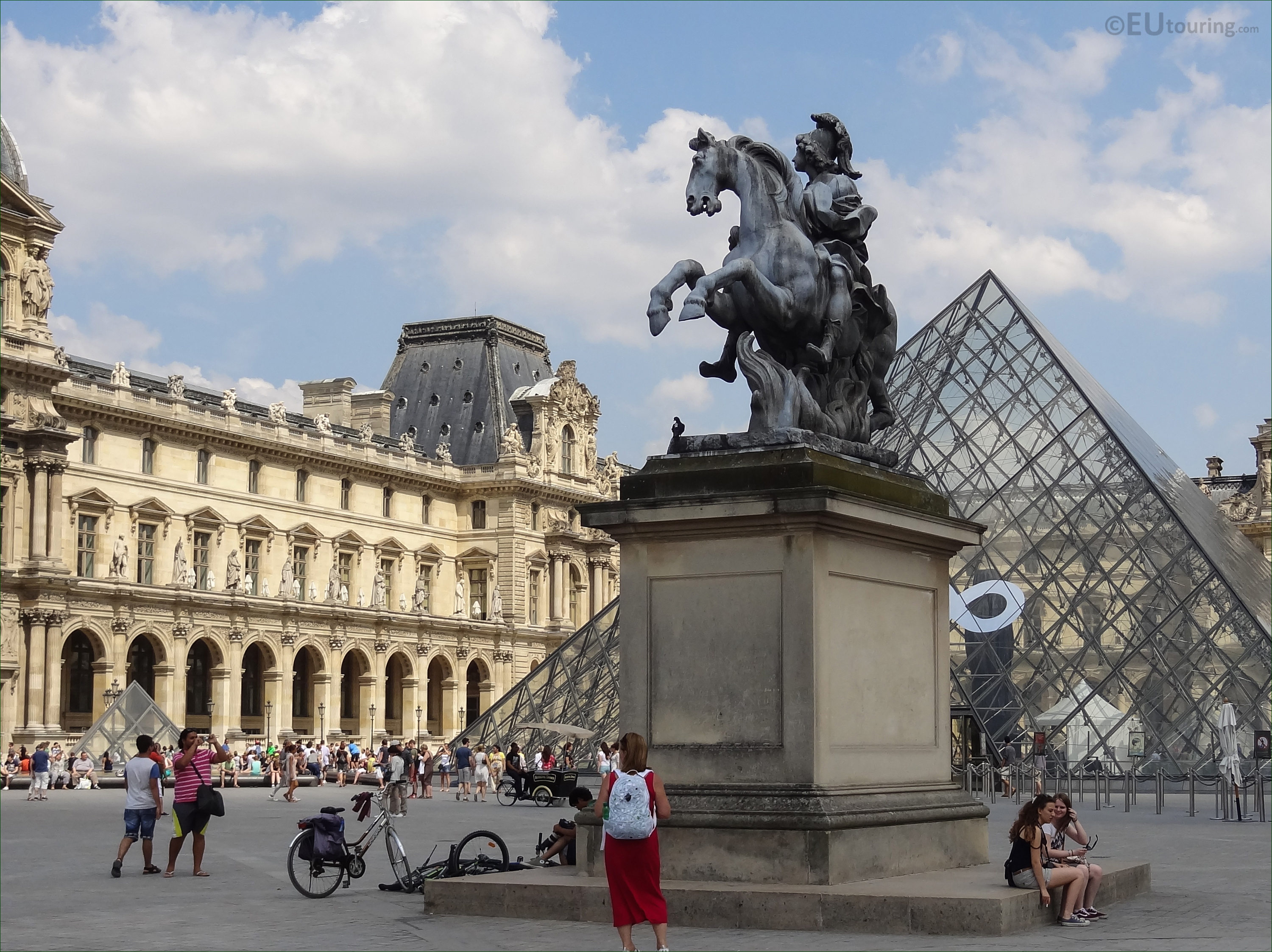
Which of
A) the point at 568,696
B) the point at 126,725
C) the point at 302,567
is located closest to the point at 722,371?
the point at 568,696

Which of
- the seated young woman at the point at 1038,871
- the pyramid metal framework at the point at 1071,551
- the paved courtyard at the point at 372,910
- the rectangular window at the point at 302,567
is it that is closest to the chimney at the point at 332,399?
the rectangular window at the point at 302,567

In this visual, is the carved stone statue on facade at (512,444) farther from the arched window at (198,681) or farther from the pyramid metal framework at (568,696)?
the pyramid metal framework at (568,696)

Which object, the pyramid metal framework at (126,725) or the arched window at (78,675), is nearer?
the pyramid metal framework at (126,725)

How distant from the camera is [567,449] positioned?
8494cm

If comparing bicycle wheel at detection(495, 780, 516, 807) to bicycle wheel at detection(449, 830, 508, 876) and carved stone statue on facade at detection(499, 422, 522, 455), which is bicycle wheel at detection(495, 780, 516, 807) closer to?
bicycle wheel at detection(449, 830, 508, 876)

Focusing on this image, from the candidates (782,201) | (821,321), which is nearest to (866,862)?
(821,321)

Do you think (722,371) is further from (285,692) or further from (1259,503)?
(1259,503)

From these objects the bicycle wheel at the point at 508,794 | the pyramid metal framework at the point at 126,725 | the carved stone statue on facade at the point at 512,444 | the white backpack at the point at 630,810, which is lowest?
the bicycle wheel at the point at 508,794

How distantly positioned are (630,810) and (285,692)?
58292 mm

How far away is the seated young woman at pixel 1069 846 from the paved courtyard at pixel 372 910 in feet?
0.55

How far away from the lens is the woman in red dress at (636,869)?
8.41m

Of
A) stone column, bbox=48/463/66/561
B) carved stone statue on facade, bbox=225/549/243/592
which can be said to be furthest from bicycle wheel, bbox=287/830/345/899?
carved stone statue on facade, bbox=225/549/243/592

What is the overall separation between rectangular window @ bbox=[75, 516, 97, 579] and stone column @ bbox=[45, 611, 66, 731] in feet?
15.1

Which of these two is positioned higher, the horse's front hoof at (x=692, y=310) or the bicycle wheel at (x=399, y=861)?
the horse's front hoof at (x=692, y=310)
